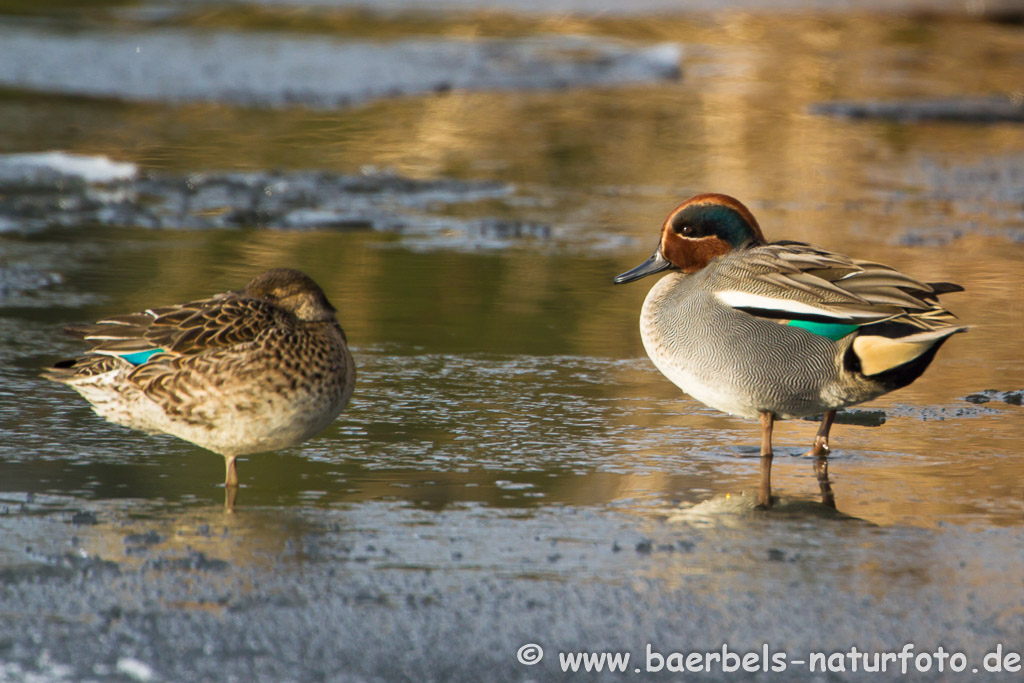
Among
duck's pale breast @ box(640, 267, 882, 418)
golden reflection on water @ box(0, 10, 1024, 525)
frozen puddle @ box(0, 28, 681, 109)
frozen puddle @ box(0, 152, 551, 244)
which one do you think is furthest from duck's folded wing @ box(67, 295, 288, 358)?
frozen puddle @ box(0, 28, 681, 109)

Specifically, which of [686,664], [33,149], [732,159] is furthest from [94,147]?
[686,664]

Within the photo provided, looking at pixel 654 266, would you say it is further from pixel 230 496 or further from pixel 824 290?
pixel 230 496

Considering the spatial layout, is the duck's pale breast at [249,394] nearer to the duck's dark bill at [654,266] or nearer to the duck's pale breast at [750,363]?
the duck's pale breast at [750,363]

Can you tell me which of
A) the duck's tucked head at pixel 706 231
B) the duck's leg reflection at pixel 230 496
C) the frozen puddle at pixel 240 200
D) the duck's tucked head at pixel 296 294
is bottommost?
the duck's leg reflection at pixel 230 496

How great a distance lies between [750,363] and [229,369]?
5.79 ft

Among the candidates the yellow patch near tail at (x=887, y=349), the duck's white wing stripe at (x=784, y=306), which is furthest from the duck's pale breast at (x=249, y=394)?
the yellow patch near tail at (x=887, y=349)

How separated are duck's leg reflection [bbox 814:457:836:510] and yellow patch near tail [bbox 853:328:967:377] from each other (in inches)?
14.4

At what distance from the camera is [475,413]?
17.5 feet

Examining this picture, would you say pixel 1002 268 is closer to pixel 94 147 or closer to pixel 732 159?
pixel 732 159

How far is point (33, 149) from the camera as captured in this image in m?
11.0

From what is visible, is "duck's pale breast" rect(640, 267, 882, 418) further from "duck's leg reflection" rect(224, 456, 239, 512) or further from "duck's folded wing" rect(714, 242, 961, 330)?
"duck's leg reflection" rect(224, 456, 239, 512)

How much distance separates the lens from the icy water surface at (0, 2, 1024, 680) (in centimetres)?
345

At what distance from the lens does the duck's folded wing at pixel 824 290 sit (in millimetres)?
4660

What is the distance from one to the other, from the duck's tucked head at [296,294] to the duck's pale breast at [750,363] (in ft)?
4.14
